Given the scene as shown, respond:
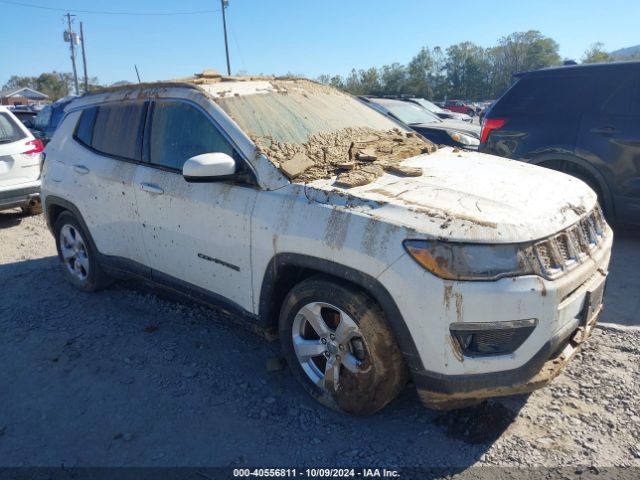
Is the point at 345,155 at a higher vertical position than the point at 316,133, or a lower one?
lower

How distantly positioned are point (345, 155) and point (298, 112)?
1.83 ft

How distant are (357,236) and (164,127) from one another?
6.31 ft

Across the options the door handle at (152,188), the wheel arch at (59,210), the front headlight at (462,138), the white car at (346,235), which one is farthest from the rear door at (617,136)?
the wheel arch at (59,210)

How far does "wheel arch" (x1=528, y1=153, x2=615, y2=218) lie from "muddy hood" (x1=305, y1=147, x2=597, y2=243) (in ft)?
7.98

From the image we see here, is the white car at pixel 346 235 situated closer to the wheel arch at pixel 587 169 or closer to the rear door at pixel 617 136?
the wheel arch at pixel 587 169

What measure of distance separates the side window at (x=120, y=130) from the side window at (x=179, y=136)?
0.62ft

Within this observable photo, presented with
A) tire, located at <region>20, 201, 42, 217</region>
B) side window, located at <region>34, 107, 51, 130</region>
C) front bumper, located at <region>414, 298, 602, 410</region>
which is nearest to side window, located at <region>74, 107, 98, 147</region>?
front bumper, located at <region>414, 298, 602, 410</region>

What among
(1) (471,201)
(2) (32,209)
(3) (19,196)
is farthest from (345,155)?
(2) (32,209)

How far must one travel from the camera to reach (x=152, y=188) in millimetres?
3613

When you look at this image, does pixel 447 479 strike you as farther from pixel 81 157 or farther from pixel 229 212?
pixel 81 157

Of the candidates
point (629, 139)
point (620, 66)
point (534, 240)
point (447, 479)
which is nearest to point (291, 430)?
point (447, 479)

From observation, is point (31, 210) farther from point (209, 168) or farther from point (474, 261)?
point (474, 261)

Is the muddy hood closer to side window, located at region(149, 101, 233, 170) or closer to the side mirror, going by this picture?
the side mirror

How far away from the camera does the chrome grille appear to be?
2391mm
